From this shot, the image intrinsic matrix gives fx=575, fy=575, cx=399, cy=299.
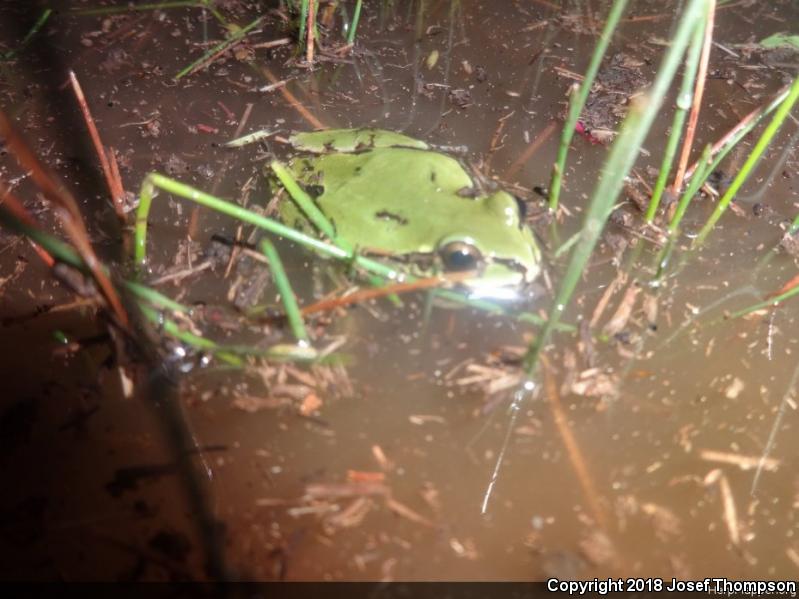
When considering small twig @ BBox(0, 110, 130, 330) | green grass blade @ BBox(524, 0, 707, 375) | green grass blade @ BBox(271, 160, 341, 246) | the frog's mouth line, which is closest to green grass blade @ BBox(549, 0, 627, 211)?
green grass blade @ BBox(524, 0, 707, 375)

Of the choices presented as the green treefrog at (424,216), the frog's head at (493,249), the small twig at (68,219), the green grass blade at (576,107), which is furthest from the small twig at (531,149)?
the small twig at (68,219)

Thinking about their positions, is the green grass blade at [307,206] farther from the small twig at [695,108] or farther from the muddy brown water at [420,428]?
the small twig at [695,108]

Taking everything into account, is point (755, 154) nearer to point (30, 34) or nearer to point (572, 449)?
point (572, 449)

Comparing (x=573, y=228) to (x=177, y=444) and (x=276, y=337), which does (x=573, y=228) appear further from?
(x=177, y=444)

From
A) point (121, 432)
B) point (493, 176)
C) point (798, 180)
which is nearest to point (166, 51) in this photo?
point (493, 176)

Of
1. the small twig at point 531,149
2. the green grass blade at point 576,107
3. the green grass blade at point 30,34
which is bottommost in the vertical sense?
the small twig at point 531,149

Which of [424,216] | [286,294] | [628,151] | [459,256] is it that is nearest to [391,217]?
[424,216]
